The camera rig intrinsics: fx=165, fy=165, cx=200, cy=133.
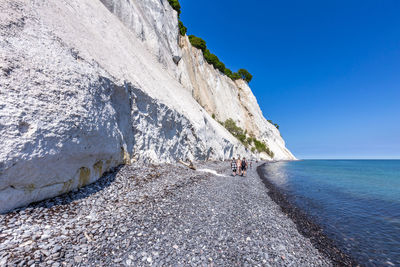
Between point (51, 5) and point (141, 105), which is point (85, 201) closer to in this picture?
point (141, 105)

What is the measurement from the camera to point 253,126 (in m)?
60.8

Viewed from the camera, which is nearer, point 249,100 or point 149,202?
point 149,202

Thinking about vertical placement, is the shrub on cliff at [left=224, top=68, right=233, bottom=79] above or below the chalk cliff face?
above

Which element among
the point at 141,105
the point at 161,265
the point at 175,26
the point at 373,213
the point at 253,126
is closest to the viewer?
the point at 161,265

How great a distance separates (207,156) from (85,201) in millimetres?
17791

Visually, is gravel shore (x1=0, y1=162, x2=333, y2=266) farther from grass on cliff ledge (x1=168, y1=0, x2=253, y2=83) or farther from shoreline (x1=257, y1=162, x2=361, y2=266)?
grass on cliff ledge (x1=168, y1=0, x2=253, y2=83)

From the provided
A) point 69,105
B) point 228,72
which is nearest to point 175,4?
point 228,72

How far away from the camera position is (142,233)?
466cm

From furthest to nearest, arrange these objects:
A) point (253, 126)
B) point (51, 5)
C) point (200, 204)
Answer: point (253, 126) < point (51, 5) < point (200, 204)

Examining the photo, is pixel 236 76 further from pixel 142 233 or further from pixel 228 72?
pixel 142 233

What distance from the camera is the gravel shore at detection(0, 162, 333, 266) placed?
3680 millimetres

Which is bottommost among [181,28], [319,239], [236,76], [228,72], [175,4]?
[319,239]

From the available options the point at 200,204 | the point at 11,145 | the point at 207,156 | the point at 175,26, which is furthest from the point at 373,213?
the point at 175,26

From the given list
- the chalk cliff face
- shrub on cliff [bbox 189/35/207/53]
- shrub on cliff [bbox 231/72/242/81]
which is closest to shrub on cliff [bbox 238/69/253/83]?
shrub on cliff [bbox 231/72/242/81]
